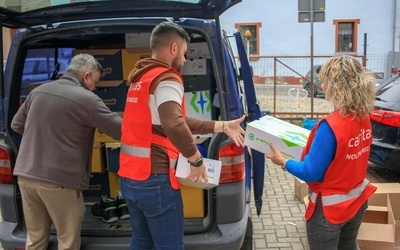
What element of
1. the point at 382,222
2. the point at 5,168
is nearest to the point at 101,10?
the point at 5,168

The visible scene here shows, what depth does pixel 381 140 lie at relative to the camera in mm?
5289

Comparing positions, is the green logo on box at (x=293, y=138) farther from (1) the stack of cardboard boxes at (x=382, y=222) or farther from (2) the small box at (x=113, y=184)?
(2) the small box at (x=113, y=184)

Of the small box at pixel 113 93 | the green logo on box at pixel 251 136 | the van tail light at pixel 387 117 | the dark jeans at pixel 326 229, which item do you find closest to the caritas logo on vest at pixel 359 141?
the dark jeans at pixel 326 229

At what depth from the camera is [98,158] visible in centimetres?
391

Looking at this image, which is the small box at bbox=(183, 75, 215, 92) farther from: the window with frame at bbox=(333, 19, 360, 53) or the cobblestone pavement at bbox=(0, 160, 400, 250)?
the window with frame at bbox=(333, 19, 360, 53)

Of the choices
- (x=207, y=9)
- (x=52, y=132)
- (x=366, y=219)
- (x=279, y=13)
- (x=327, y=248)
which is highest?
(x=279, y=13)

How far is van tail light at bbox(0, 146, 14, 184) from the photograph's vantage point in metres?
3.12

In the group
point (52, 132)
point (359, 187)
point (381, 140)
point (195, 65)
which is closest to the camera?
point (359, 187)

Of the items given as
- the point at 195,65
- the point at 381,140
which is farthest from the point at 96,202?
the point at 381,140

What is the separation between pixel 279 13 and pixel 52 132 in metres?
22.1

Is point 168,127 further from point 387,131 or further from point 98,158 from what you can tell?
point 387,131

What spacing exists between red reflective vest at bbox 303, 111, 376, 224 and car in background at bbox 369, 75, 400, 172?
2.89 metres

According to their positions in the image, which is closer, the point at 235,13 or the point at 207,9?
the point at 207,9

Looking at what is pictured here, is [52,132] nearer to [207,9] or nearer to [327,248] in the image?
[207,9]
